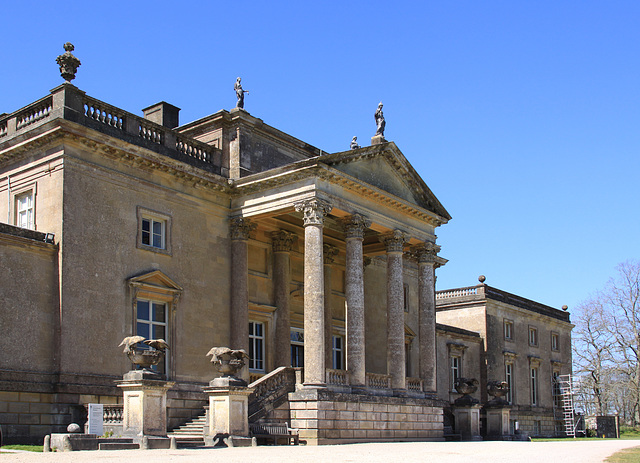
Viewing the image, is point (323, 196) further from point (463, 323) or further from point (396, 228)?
point (463, 323)

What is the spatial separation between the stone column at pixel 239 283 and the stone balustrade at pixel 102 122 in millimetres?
2513

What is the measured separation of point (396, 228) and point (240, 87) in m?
8.38

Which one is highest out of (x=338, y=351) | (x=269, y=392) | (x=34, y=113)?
(x=34, y=113)

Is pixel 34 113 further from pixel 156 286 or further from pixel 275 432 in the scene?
pixel 275 432

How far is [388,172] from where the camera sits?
33406 millimetres

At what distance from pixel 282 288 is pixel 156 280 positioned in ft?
21.6

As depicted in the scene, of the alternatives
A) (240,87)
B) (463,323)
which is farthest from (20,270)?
(463,323)

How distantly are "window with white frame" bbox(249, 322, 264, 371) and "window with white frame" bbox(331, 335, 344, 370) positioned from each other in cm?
498

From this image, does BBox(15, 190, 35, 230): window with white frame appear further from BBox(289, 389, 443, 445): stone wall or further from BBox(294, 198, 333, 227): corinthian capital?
BBox(289, 389, 443, 445): stone wall

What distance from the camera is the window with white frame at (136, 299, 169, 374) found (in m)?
27.3

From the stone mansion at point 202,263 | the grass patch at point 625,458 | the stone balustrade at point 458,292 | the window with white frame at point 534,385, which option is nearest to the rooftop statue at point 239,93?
the stone mansion at point 202,263

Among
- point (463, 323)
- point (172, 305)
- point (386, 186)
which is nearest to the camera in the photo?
point (172, 305)

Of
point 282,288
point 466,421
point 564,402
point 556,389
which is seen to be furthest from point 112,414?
point 564,402

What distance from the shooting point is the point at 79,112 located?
2591cm
